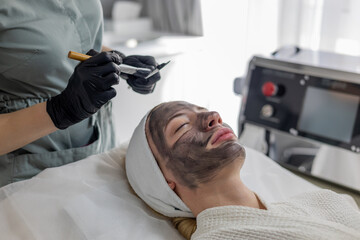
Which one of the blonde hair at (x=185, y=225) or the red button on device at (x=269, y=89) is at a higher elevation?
the red button on device at (x=269, y=89)

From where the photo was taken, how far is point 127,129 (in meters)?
1.51

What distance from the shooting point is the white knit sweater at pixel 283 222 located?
840 mm

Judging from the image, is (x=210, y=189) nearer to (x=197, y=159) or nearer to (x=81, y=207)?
(x=197, y=159)

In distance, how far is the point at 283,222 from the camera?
2.85 feet

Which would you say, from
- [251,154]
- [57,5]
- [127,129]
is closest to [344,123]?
[251,154]

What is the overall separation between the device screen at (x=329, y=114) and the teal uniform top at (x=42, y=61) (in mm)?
764

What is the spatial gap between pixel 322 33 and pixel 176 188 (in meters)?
1.08

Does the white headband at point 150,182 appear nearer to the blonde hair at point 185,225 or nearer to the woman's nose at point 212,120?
the blonde hair at point 185,225

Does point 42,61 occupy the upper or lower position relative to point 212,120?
upper

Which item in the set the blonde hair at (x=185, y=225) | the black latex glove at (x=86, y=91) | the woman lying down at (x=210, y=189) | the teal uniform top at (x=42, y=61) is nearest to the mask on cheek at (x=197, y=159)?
the woman lying down at (x=210, y=189)

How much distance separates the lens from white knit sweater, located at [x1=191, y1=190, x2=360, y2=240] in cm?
84

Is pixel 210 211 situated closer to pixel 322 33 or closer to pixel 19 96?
pixel 19 96

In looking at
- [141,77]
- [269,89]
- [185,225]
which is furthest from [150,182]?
[269,89]

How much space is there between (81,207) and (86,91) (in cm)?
34
